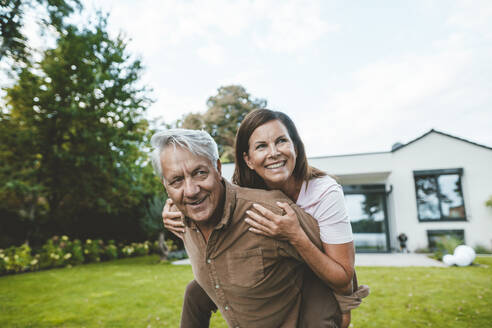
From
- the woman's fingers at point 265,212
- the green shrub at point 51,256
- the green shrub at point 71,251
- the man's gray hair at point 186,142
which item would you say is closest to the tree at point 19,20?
the man's gray hair at point 186,142

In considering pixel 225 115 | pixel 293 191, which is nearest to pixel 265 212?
pixel 293 191

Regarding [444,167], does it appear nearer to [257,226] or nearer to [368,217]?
[368,217]

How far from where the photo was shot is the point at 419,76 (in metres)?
15.2

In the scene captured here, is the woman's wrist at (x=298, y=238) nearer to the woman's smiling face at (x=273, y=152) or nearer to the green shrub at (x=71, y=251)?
the woman's smiling face at (x=273, y=152)

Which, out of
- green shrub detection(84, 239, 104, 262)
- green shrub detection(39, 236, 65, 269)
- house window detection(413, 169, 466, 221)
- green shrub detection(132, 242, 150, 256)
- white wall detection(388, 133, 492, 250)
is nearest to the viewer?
green shrub detection(39, 236, 65, 269)

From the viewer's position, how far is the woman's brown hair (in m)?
2.16

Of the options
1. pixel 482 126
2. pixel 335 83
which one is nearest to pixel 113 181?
pixel 335 83

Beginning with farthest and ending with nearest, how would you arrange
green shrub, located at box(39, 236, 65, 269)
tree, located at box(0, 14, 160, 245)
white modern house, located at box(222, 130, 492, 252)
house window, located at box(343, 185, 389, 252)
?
house window, located at box(343, 185, 389, 252) < white modern house, located at box(222, 130, 492, 252) < green shrub, located at box(39, 236, 65, 269) < tree, located at box(0, 14, 160, 245)

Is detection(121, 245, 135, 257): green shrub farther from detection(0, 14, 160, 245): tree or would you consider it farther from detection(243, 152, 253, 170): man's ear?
detection(243, 152, 253, 170): man's ear

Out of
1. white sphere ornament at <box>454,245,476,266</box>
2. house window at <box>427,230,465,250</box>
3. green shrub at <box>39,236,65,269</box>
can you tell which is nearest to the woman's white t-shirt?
white sphere ornament at <box>454,245,476,266</box>

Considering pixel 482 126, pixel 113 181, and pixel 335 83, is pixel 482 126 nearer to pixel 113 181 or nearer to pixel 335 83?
pixel 335 83

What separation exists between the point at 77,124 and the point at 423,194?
14.4 metres

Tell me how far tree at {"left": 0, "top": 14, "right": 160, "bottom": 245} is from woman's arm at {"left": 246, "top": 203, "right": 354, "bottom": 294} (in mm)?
7800

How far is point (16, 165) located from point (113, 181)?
290 cm
